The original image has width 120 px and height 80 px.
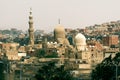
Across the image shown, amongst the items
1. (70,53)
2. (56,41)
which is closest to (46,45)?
(56,41)

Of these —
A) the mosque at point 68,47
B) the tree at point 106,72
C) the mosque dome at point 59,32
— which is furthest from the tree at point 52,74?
the mosque dome at point 59,32

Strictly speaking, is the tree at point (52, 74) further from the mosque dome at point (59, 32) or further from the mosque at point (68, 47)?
the mosque dome at point (59, 32)

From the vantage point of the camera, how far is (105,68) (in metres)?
29.1

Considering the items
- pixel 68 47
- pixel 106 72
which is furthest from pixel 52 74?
pixel 68 47

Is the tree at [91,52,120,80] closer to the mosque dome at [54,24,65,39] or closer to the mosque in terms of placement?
the mosque

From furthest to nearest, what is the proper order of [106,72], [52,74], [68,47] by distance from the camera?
[68,47]
[106,72]
[52,74]

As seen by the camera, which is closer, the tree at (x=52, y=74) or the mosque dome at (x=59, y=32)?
the tree at (x=52, y=74)

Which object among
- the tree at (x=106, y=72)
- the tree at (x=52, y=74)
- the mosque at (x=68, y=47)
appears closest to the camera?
the tree at (x=52, y=74)

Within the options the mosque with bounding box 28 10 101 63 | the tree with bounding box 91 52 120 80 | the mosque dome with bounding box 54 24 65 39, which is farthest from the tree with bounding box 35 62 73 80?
the mosque dome with bounding box 54 24 65 39

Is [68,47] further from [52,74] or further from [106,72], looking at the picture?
[52,74]

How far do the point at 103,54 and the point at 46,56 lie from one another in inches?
277

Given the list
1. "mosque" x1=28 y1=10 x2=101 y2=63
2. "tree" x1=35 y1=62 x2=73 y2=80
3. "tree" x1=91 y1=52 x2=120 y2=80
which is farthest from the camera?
"mosque" x1=28 y1=10 x2=101 y2=63

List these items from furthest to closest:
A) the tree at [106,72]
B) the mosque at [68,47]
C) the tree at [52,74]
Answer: the mosque at [68,47]
the tree at [106,72]
the tree at [52,74]

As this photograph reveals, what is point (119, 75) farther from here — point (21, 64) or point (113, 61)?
point (21, 64)
